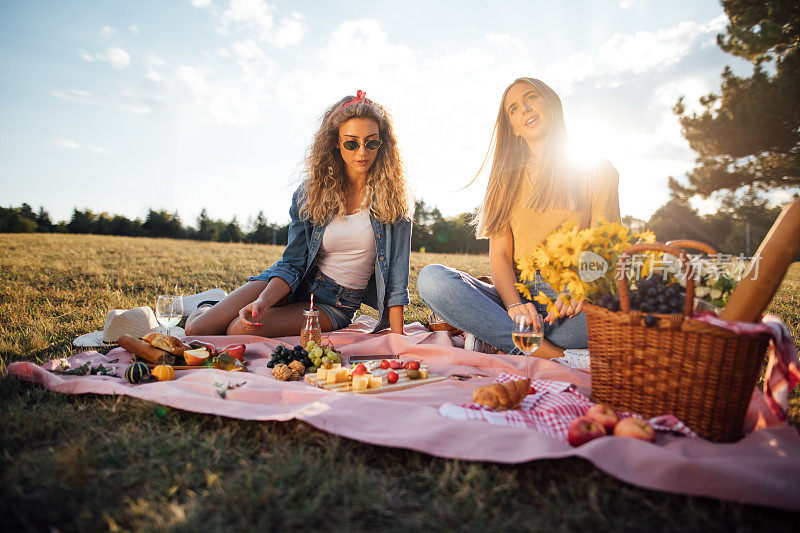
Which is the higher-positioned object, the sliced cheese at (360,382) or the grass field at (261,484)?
the sliced cheese at (360,382)

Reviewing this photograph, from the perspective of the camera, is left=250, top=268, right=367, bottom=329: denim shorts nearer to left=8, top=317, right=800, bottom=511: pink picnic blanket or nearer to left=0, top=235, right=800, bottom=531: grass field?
left=8, top=317, right=800, bottom=511: pink picnic blanket

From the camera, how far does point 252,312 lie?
3.53m

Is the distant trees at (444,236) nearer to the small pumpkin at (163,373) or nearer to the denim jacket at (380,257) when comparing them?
the denim jacket at (380,257)

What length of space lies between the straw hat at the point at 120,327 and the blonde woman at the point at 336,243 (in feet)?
1.22

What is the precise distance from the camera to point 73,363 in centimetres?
303

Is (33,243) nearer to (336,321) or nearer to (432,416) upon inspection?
(336,321)

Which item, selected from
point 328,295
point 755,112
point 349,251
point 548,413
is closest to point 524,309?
point 548,413

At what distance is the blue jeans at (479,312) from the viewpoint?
10.8ft

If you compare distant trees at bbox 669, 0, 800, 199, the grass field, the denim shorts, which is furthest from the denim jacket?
distant trees at bbox 669, 0, 800, 199

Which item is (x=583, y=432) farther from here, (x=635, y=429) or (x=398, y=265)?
(x=398, y=265)

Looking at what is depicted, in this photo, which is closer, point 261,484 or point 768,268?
point 261,484

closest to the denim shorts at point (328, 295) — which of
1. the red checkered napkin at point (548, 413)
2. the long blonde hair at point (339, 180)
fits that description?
the long blonde hair at point (339, 180)

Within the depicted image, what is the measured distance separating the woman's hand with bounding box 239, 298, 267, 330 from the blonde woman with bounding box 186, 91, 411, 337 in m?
0.28

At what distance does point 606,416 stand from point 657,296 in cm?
56
